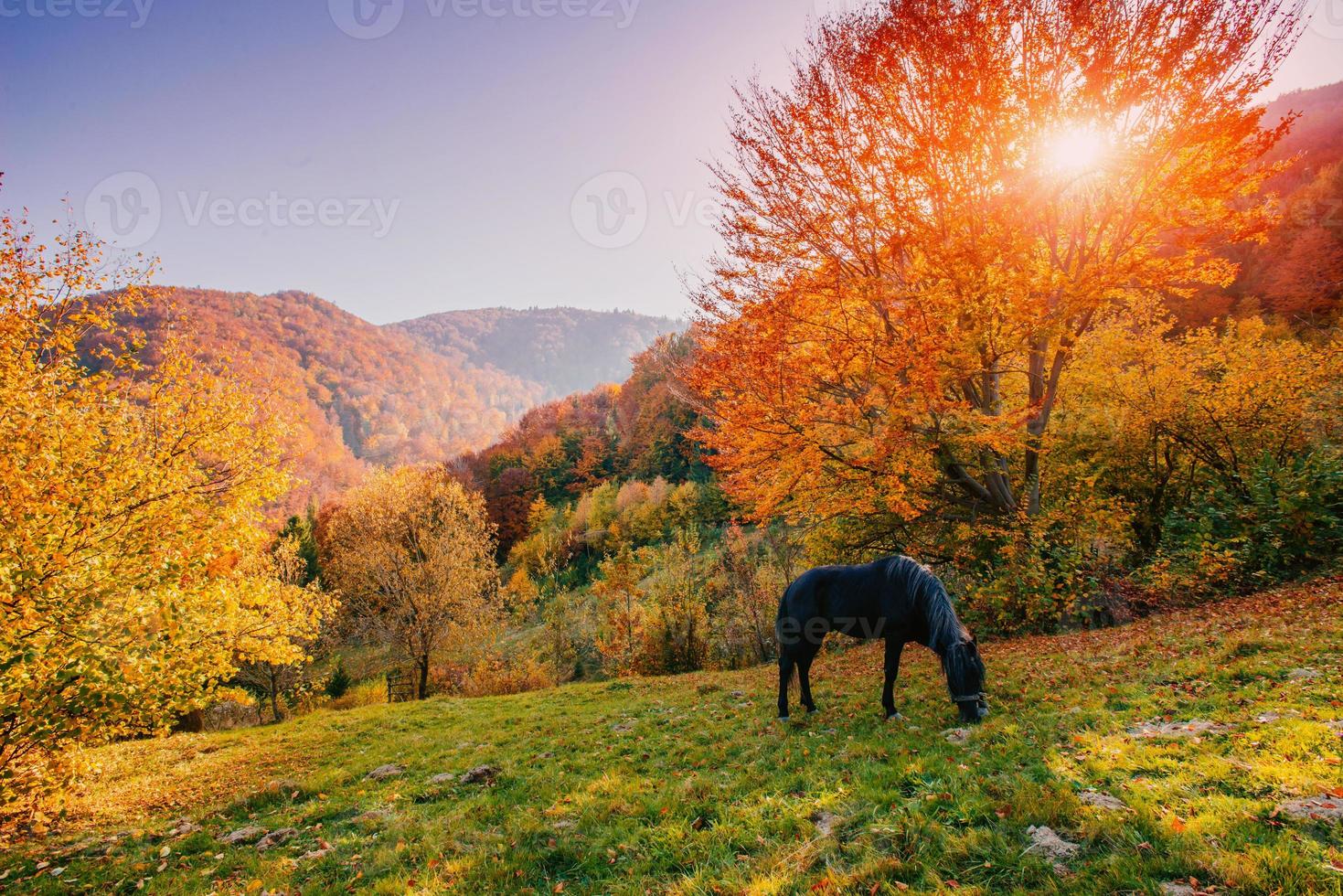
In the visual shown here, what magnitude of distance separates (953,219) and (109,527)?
1546 centimetres

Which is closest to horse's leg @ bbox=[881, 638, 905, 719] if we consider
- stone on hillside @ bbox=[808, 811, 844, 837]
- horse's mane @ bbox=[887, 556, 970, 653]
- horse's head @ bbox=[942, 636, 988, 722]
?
horse's mane @ bbox=[887, 556, 970, 653]

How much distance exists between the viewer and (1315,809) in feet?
10.8

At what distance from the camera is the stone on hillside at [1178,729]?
4924 mm

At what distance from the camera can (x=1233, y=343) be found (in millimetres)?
15453

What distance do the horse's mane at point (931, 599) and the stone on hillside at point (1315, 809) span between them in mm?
3156

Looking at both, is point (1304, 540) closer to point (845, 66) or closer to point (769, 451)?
point (769, 451)

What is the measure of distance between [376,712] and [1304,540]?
23.8 meters

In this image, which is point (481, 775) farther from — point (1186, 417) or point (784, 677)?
point (1186, 417)

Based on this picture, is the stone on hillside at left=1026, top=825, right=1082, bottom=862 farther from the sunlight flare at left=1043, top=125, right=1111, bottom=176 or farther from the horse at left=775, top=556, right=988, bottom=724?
the sunlight flare at left=1043, top=125, right=1111, bottom=176

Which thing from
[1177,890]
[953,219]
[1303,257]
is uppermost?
[1303,257]

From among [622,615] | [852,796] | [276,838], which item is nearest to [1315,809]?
[852,796]

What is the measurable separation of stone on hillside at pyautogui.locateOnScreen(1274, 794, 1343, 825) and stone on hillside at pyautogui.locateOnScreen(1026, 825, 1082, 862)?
1.31 metres

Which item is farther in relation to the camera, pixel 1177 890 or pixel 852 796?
pixel 852 796

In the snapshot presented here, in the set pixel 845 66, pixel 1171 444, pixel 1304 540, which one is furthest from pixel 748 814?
pixel 1171 444
